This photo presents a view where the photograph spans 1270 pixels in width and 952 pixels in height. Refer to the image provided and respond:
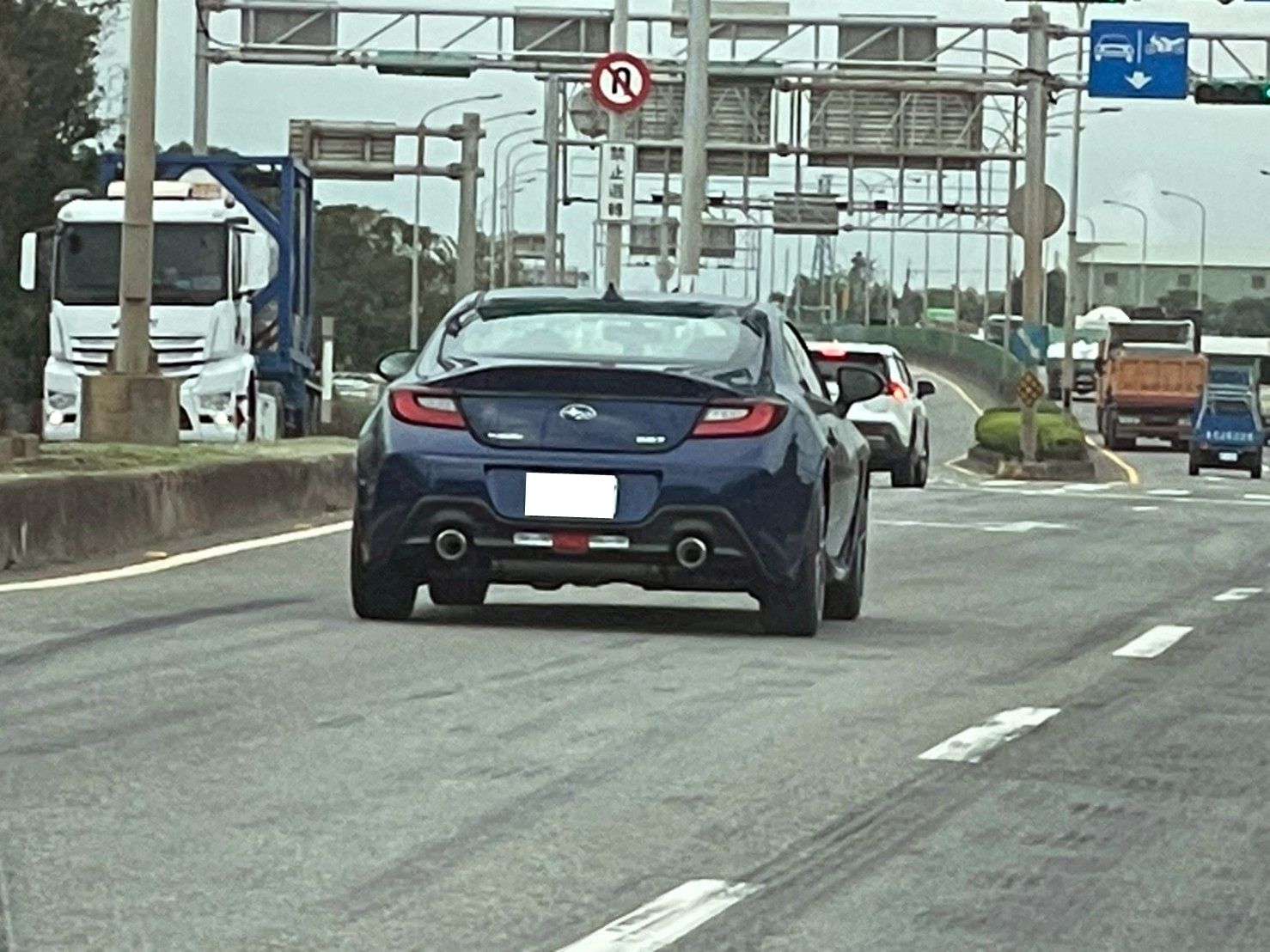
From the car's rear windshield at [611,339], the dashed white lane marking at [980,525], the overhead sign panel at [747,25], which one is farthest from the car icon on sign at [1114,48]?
the car's rear windshield at [611,339]

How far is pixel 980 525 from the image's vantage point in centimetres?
2725

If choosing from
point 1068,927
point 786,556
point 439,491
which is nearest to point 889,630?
point 786,556

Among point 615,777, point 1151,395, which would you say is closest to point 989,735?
point 615,777

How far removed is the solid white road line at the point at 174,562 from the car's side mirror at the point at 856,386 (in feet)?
11.3

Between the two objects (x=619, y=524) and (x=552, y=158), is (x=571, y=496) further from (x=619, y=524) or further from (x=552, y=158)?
(x=552, y=158)

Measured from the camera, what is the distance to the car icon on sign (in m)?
56.0

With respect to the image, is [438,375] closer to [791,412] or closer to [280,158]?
[791,412]

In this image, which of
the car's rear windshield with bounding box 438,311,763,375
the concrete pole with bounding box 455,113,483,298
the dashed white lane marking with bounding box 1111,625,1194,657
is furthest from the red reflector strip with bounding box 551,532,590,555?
the concrete pole with bounding box 455,113,483,298

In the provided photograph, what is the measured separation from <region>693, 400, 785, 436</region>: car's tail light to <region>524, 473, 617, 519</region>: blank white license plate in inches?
16.2

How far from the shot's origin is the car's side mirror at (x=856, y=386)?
15539mm

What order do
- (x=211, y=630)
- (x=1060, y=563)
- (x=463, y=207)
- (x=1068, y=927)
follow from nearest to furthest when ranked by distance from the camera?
(x=1068, y=927) → (x=211, y=630) → (x=1060, y=563) → (x=463, y=207)

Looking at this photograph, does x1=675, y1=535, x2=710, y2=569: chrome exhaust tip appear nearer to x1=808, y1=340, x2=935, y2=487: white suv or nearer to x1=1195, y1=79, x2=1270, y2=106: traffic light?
x1=808, y1=340, x2=935, y2=487: white suv

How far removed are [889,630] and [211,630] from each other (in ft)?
9.78

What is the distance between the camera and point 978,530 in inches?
1032
